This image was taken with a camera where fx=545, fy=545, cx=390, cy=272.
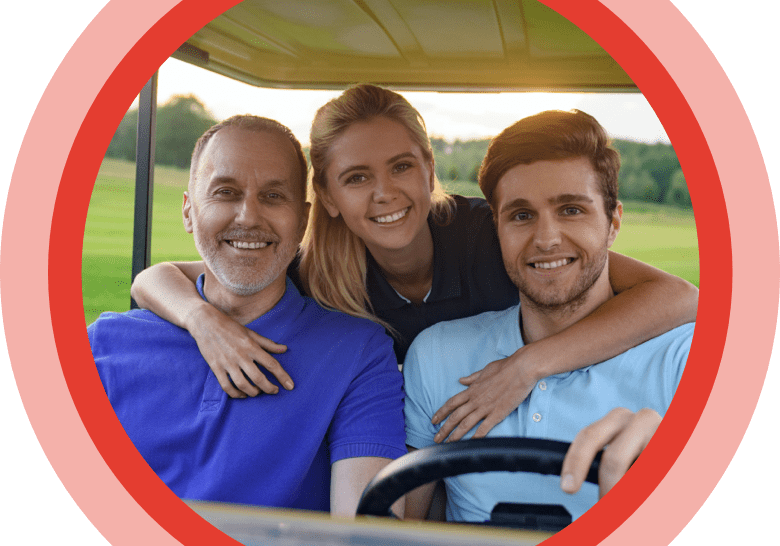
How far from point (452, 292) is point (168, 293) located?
0.94 m

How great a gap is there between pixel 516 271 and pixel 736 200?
0.62 metres

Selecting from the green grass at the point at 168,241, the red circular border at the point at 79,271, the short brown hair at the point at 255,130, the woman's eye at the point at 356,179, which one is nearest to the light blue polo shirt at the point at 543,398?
the red circular border at the point at 79,271

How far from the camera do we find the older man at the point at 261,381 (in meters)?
1.46

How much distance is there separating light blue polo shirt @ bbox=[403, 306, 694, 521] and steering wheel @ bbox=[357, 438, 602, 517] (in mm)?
440

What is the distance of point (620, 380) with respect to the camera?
4.76 ft

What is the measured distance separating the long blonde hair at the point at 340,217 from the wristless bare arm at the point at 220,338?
34cm

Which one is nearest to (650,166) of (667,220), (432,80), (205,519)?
(667,220)

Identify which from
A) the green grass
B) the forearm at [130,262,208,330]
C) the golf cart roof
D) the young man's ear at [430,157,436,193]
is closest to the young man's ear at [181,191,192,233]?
the forearm at [130,262,208,330]

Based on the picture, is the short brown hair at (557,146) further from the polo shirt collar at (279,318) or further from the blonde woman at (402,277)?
the polo shirt collar at (279,318)

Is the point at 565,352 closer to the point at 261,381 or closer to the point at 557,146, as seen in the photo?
the point at 557,146

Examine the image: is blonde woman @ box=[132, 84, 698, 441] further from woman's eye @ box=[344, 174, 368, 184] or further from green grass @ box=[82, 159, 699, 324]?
green grass @ box=[82, 159, 699, 324]

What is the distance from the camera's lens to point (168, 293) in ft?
5.86

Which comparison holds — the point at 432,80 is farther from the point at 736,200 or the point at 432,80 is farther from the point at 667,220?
the point at 667,220

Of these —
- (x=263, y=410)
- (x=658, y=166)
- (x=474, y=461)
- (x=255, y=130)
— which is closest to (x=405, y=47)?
(x=255, y=130)
